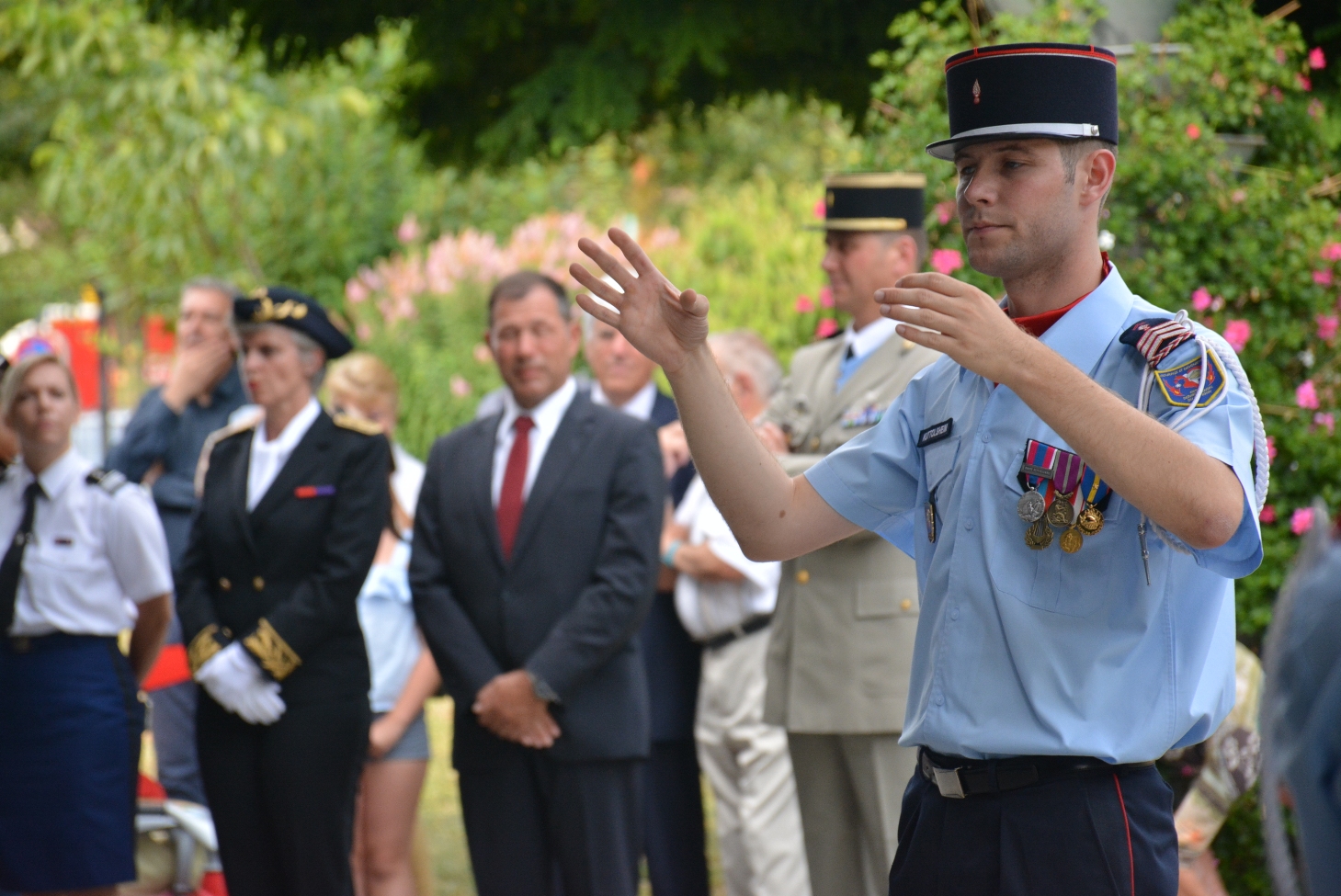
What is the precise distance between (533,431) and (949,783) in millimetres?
2526

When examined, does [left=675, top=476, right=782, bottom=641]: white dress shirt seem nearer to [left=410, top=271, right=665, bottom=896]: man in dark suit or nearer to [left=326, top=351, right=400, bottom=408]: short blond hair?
[left=410, top=271, right=665, bottom=896]: man in dark suit

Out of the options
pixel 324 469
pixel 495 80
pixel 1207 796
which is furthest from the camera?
pixel 495 80

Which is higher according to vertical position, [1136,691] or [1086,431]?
[1086,431]

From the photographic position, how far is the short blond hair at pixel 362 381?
6176 millimetres

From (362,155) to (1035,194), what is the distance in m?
13.2

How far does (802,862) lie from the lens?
17.5 ft

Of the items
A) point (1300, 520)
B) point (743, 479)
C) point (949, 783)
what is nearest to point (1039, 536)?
point (949, 783)

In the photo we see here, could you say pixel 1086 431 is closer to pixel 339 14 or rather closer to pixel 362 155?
pixel 339 14

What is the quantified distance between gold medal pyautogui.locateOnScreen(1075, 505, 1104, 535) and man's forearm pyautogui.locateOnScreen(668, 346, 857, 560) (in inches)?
21.6

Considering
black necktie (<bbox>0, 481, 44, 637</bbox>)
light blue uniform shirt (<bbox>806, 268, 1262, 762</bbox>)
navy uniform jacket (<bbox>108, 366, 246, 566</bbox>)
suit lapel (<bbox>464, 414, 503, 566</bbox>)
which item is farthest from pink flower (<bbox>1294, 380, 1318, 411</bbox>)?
navy uniform jacket (<bbox>108, 366, 246, 566</bbox>)

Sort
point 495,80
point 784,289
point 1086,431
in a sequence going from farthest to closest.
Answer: point 784,289, point 495,80, point 1086,431

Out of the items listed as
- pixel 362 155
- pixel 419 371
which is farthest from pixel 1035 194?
pixel 362 155

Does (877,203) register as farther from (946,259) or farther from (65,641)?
(65,641)

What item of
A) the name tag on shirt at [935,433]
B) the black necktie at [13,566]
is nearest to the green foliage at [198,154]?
the black necktie at [13,566]
